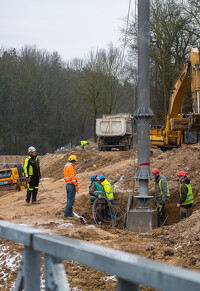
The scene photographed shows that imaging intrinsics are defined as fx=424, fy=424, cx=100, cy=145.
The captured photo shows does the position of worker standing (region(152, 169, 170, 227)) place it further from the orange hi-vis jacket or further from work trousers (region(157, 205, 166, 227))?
the orange hi-vis jacket

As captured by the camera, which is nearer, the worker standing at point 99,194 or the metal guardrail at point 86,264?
the metal guardrail at point 86,264

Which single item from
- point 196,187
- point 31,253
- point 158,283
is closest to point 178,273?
point 158,283

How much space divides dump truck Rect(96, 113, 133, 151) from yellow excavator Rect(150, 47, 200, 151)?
593 cm

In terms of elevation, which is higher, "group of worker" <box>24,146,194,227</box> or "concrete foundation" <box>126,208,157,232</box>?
"group of worker" <box>24,146,194,227</box>

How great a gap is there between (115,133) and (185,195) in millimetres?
18339

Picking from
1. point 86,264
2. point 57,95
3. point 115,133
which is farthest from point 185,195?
point 57,95

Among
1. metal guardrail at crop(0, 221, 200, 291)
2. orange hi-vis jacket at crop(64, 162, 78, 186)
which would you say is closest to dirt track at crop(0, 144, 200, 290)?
orange hi-vis jacket at crop(64, 162, 78, 186)

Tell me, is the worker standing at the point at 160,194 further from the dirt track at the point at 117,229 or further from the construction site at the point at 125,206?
the dirt track at the point at 117,229

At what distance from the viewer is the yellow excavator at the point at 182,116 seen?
13.8m

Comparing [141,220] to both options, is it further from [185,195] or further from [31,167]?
[31,167]

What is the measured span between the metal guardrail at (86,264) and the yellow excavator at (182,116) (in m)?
11.2

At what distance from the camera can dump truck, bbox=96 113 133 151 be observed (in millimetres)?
29656

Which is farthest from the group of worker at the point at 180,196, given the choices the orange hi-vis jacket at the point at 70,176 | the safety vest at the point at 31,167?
the safety vest at the point at 31,167

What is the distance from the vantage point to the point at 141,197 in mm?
11789
